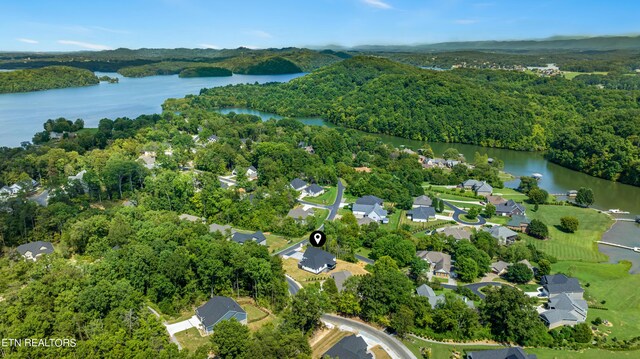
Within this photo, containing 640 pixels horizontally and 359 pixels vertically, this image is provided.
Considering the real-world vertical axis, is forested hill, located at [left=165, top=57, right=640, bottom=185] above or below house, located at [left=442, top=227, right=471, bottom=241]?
above

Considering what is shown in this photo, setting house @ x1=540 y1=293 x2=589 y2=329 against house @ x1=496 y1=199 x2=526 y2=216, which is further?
house @ x1=496 y1=199 x2=526 y2=216

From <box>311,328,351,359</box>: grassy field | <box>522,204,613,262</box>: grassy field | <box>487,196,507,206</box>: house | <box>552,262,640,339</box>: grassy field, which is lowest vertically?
<box>522,204,613,262</box>: grassy field

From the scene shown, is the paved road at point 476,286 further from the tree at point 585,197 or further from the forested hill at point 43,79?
the forested hill at point 43,79

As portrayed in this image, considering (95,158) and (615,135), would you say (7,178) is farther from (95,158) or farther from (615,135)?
(615,135)

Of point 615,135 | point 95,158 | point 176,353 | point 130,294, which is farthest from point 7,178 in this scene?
point 615,135

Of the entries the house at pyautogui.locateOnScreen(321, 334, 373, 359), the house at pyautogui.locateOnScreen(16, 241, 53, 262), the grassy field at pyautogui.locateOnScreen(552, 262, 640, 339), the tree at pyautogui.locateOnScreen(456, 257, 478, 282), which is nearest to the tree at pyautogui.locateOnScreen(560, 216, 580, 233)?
the grassy field at pyautogui.locateOnScreen(552, 262, 640, 339)

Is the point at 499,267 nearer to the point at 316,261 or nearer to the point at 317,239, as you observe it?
the point at 316,261

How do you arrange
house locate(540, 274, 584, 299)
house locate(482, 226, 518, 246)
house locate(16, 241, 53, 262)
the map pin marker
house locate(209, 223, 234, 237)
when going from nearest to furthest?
house locate(540, 274, 584, 299)
house locate(16, 241, 53, 262)
the map pin marker
house locate(482, 226, 518, 246)
house locate(209, 223, 234, 237)

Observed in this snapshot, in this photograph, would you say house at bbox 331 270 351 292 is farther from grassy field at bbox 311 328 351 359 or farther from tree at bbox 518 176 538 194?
tree at bbox 518 176 538 194

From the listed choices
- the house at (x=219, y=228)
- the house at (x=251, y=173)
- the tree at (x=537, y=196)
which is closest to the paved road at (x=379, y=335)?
the house at (x=219, y=228)
